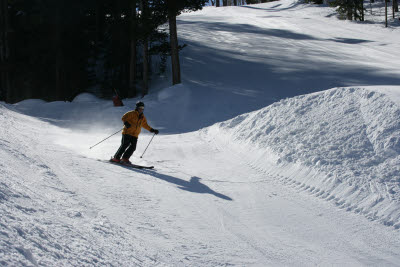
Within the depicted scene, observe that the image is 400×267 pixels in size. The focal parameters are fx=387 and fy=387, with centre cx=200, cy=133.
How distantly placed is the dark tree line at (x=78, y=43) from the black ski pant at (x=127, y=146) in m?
12.8

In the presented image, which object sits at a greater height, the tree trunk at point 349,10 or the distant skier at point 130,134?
the tree trunk at point 349,10

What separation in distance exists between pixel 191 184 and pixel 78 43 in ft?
68.9

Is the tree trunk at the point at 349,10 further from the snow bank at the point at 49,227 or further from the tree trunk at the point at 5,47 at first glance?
the snow bank at the point at 49,227

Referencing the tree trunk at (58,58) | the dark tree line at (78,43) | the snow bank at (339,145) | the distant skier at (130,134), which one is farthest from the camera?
the tree trunk at (58,58)

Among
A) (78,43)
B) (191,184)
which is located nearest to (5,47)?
(78,43)

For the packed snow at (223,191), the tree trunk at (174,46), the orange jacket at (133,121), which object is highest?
the tree trunk at (174,46)

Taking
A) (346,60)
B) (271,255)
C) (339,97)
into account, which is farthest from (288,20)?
(271,255)

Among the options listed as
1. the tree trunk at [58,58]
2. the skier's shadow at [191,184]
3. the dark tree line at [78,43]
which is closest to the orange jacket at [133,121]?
the skier's shadow at [191,184]

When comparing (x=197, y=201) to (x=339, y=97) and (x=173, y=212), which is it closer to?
(x=173, y=212)

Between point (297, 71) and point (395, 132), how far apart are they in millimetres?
17952

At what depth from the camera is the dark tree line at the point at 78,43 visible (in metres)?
22.6

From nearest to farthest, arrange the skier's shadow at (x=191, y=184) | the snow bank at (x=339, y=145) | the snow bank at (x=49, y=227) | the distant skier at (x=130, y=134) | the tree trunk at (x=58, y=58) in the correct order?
1. the snow bank at (x=49, y=227)
2. the snow bank at (x=339, y=145)
3. the skier's shadow at (x=191, y=184)
4. the distant skier at (x=130, y=134)
5. the tree trunk at (x=58, y=58)

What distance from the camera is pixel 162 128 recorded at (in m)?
16.4

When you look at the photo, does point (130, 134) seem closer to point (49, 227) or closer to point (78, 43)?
point (49, 227)
